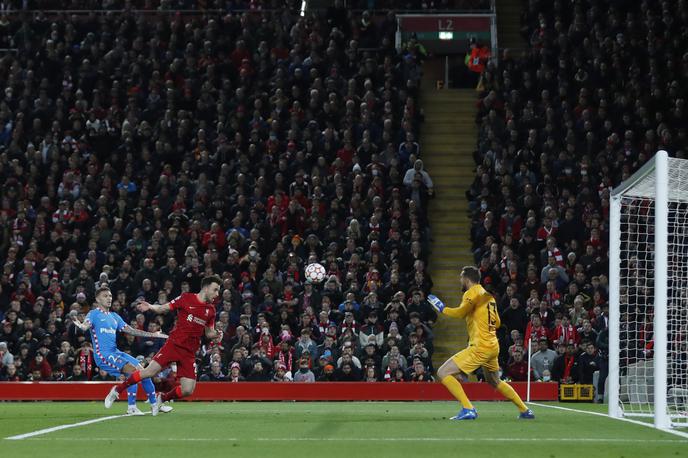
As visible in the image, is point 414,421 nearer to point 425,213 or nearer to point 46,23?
point 425,213

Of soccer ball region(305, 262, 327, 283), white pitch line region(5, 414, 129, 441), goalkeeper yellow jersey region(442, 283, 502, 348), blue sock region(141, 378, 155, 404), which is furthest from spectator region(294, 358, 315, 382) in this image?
goalkeeper yellow jersey region(442, 283, 502, 348)

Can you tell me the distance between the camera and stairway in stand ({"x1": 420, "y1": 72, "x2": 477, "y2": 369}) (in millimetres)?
27469

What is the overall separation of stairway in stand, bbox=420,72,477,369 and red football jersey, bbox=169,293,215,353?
10412mm

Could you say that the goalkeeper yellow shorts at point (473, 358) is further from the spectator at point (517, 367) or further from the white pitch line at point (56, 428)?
the spectator at point (517, 367)

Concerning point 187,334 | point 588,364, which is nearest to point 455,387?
point 187,334

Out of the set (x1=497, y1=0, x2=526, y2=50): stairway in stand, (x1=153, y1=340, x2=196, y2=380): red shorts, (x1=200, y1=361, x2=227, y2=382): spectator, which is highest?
(x1=497, y1=0, x2=526, y2=50): stairway in stand

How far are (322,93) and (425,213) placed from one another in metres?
4.60

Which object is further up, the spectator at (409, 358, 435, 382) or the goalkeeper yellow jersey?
the goalkeeper yellow jersey

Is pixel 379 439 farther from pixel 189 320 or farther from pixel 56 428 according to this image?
pixel 189 320

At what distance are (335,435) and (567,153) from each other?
57.8 ft

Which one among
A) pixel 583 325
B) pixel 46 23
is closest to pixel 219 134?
pixel 46 23

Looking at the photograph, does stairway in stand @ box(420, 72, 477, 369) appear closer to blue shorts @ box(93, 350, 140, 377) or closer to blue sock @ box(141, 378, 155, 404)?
blue shorts @ box(93, 350, 140, 377)

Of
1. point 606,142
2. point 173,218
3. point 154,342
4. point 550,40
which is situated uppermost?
point 550,40

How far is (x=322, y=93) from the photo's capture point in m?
30.9
